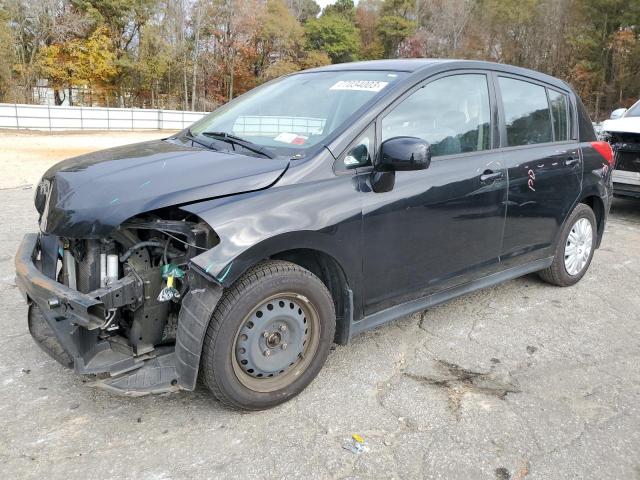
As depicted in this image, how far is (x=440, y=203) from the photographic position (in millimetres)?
3211

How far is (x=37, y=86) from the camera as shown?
3212cm

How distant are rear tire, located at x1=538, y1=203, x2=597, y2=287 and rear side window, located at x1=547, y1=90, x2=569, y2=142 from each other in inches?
24.2

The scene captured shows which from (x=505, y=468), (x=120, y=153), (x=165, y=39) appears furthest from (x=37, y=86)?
(x=505, y=468)

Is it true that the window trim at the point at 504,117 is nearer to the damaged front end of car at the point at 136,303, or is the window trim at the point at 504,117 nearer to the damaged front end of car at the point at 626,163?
the damaged front end of car at the point at 136,303

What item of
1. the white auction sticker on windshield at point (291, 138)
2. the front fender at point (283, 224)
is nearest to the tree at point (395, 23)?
the white auction sticker on windshield at point (291, 138)

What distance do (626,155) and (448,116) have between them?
524 centimetres

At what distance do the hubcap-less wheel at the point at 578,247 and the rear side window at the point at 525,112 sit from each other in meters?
0.86

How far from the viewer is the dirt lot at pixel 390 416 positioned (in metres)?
2.36

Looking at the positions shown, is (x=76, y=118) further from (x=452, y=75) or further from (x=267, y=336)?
(x=267, y=336)

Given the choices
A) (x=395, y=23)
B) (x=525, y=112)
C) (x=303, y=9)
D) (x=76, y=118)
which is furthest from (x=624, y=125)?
(x=303, y=9)

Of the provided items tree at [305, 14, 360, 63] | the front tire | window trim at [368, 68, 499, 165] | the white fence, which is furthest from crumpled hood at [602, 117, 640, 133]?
tree at [305, 14, 360, 63]

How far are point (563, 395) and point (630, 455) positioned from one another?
517mm

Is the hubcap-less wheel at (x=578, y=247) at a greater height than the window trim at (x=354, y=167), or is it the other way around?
the window trim at (x=354, y=167)

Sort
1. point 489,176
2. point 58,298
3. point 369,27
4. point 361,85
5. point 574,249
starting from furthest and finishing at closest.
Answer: point 369,27
point 574,249
point 489,176
point 361,85
point 58,298
